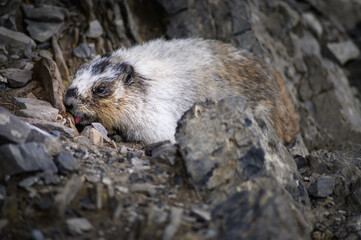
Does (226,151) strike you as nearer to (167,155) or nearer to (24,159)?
(167,155)

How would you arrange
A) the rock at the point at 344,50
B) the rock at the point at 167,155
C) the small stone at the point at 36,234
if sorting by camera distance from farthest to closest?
the rock at the point at 344,50
the rock at the point at 167,155
the small stone at the point at 36,234

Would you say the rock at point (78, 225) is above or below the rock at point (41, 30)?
below

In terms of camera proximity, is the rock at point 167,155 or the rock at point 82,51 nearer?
the rock at point 167,155

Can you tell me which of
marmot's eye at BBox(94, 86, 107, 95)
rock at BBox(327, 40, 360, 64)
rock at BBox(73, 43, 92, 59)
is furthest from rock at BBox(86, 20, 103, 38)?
rock at BBox(327, 40, 360, 64)

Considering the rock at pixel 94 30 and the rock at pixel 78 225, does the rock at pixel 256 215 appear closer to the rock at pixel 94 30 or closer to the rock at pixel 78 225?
the rock at pixel 78 225

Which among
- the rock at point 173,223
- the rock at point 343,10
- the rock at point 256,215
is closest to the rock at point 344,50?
the rock at point 343,10

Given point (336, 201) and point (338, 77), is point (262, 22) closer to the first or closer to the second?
point (338, 77)

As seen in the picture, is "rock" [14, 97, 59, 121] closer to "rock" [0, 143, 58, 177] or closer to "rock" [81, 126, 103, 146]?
"rock" [81, 126, 103, 146]
